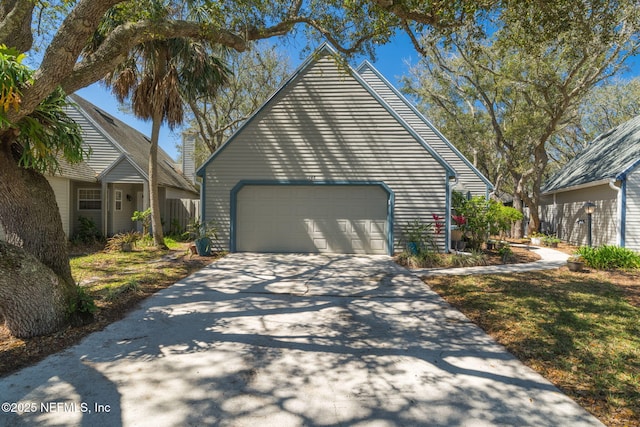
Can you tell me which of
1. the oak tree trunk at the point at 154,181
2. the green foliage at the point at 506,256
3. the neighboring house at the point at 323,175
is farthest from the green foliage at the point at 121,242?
the green foliage at the point at 506,256

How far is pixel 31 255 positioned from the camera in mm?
3824

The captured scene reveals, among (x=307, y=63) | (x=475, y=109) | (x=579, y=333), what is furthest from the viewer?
(x=475, y=109)

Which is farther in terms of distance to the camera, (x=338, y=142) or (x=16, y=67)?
(x=338, y=142)

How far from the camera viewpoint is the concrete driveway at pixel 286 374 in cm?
262

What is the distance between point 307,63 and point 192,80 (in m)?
3.73

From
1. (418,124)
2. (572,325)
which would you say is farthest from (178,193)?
(572,325)

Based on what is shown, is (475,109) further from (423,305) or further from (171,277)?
(171,277)

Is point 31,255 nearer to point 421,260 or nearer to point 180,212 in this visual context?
point 421,260

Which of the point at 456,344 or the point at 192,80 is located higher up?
the point at 192,80

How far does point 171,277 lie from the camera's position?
23.3ft

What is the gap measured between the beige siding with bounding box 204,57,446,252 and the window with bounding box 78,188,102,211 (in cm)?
612

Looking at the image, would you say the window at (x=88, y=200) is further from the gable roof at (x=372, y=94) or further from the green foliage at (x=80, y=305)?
the green foliage at (x=80, y=305)

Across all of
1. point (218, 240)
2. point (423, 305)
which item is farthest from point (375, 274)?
point (218, 240)

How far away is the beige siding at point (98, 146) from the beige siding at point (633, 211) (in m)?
18.6
